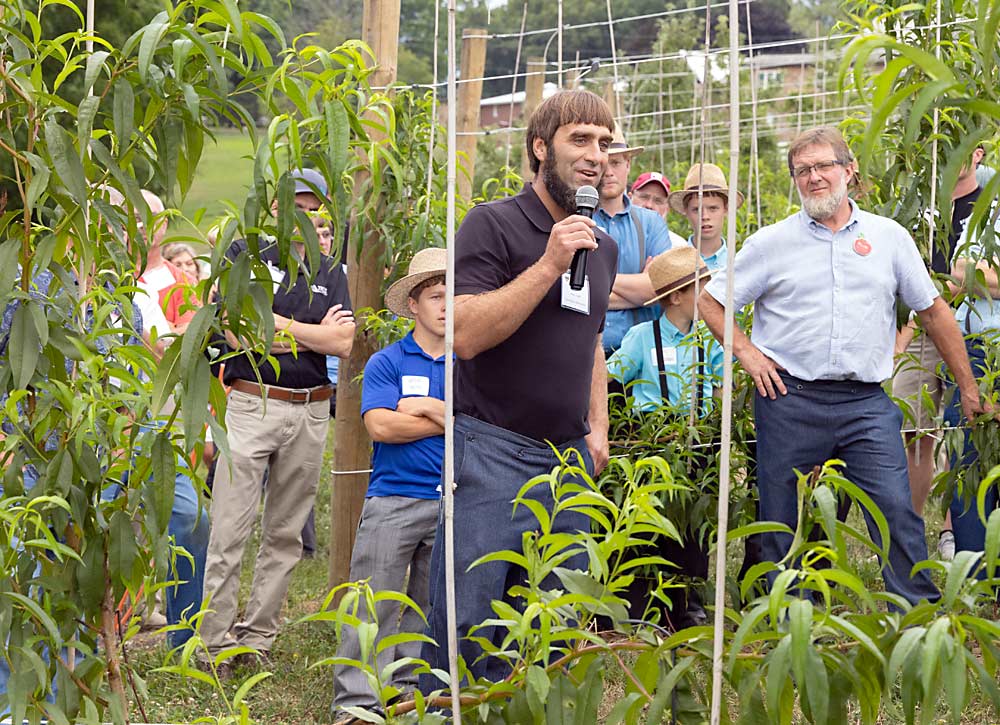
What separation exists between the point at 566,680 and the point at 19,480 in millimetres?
929

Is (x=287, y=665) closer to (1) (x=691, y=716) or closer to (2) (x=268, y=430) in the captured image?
(2) (x=268, y=430)

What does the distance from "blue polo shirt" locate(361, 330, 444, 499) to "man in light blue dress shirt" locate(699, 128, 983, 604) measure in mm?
1004

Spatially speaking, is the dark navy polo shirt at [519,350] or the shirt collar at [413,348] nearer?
the dark navy polo shirt at [519,350]

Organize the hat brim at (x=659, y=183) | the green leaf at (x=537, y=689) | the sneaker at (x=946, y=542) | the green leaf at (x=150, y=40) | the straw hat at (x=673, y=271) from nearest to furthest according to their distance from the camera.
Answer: the green leaf at (x=537, y=689) → the green leaf at (x=150, y=40) → the straw hat at (x=673, y=271) → the sneaker at (x=946, y=542) → the hat brim at (x=659, y=183)

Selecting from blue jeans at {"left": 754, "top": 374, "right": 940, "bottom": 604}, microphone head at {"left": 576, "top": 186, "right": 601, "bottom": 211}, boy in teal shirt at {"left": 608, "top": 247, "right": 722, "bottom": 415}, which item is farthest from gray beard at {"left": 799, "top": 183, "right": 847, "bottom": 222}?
microphone head at {"left": 576, "top": 186, "right": 601, "bottom": 211}

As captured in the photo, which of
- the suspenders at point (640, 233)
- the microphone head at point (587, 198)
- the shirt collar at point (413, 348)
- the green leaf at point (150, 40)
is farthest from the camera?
the suspenders at point (640, 233)

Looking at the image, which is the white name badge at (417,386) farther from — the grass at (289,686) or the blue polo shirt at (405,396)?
the grass at (289,686)

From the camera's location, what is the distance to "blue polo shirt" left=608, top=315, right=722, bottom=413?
14.7 ft

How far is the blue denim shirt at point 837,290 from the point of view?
12.5ft

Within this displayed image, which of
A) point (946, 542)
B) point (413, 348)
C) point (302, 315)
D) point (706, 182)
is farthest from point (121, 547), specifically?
point (946, 542)

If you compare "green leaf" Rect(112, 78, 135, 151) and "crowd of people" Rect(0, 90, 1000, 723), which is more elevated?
"green leaf" Rect(112, 78, 135, 151)

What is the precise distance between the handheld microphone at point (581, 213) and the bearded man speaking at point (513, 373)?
0.04 metres

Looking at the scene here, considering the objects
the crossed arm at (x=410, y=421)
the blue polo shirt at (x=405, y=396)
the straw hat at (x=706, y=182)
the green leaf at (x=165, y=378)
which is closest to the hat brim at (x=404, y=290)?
the blue polo shirt at (x=405, y=396)

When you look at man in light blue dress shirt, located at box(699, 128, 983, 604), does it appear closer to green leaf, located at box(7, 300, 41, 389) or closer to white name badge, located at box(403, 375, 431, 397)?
white name badge, located at box(403, 375, 431, 397)
